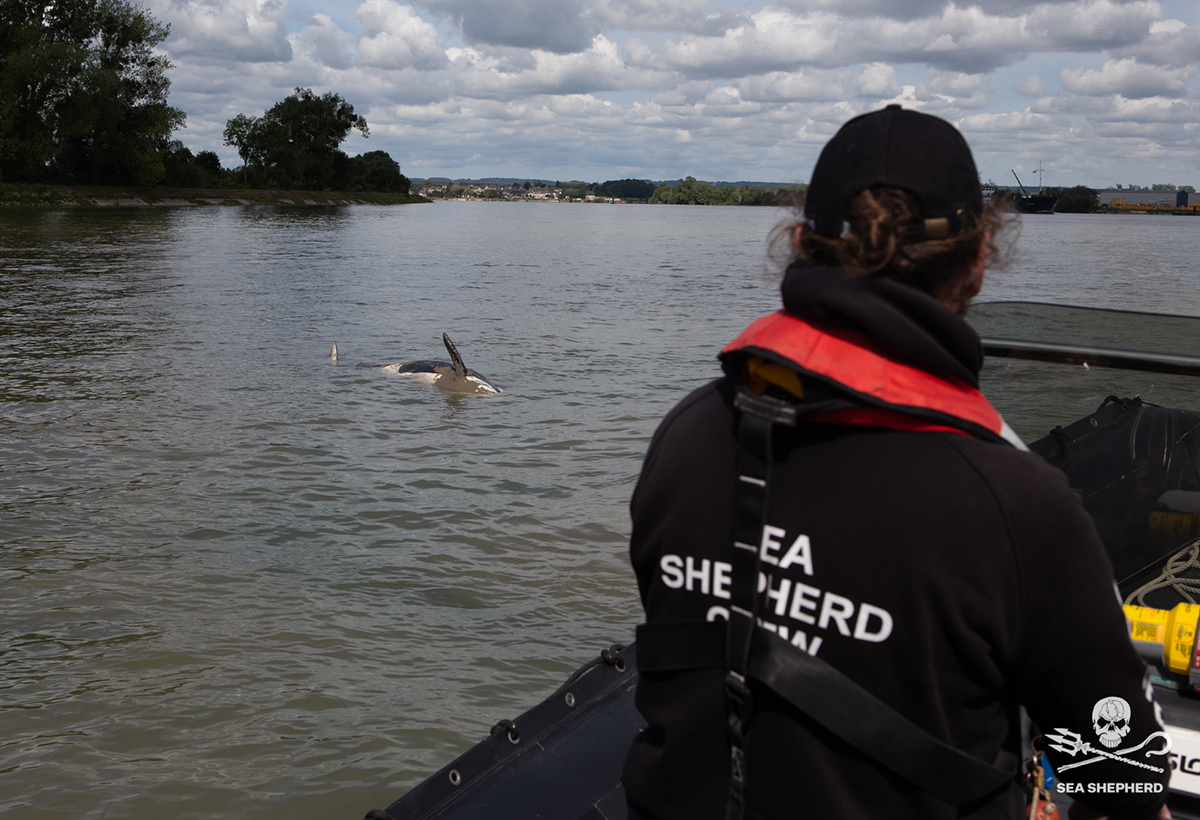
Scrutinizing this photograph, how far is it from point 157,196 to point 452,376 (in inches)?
2858

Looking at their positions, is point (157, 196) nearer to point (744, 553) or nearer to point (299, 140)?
point (299, 140)

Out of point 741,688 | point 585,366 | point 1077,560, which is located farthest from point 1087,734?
point 585,366

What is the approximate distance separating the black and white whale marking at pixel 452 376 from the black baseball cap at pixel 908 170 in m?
11.9

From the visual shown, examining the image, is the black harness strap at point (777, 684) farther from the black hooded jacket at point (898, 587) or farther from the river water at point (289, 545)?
the river water at point (289, 545)

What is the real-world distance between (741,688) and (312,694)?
4.19 metres

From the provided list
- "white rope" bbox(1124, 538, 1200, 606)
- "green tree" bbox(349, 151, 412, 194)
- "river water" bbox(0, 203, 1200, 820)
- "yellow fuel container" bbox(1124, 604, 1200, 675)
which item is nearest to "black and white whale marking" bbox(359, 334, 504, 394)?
"river water" bbox(0, 203, 1200, 820)

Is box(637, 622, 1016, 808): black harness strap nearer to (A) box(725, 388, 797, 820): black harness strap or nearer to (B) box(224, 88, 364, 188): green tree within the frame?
(A) box(725, 388, 797, 820): black harness strap

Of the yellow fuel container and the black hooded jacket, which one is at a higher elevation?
the black hooded jacket

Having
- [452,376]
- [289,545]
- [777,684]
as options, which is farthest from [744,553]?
[452,376]

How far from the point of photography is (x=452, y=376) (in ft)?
43.9

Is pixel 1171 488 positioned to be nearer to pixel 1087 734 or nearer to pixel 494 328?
pixel 1087 734

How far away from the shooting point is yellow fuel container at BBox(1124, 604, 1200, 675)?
242 cm

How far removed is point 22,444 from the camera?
9.56 metres

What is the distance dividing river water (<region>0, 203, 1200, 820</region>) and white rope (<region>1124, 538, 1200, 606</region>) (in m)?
1.18
